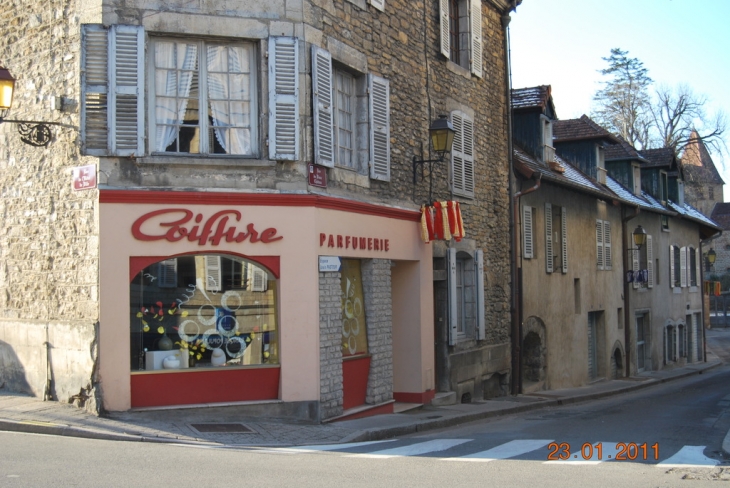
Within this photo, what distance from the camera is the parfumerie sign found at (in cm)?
1045

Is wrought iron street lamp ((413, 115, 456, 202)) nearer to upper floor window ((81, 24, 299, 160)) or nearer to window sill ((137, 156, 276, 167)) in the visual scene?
upper floor window ((81, 24, 299, 160))

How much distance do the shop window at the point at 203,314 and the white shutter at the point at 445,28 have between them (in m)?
6.48

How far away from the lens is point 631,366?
90.0ft

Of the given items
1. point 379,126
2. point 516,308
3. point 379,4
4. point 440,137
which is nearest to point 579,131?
point 516,308

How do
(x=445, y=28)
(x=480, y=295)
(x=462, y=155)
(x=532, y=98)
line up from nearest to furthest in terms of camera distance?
(x=445, y=28) < (x=462, y=155) < (x=480, y=295) < (x=532, y=98)

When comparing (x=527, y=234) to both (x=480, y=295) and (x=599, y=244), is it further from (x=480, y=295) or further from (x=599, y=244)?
(x=599, y=244)

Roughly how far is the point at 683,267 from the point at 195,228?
1087 inches

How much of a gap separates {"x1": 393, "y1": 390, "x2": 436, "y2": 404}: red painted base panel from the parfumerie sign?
14.5 ft

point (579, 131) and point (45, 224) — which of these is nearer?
point (45, 224)

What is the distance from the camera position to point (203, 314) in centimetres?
1092

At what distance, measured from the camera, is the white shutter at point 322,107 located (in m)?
11.5

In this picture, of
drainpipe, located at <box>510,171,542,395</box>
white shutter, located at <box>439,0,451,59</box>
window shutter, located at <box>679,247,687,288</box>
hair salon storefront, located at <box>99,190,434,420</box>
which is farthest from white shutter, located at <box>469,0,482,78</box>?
window shutter, located at <box>679,247,687,288</box>

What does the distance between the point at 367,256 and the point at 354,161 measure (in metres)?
1.44

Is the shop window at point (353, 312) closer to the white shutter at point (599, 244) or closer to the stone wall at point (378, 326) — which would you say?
the stone wall at point (378, 326)
